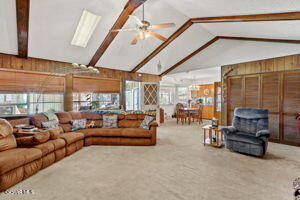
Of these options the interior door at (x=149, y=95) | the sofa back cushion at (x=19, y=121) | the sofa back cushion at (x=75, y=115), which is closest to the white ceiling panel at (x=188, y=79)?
the interior door at (x=149, y=95)

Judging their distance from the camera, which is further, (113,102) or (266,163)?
(113,102)

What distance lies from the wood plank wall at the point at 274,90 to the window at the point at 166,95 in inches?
196

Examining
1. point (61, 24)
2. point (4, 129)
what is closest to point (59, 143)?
point (4, 129)

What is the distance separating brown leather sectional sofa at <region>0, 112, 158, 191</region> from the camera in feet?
7.50

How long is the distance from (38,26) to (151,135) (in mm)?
3574

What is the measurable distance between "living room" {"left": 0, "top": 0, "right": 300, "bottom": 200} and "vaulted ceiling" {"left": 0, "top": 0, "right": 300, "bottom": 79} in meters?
0.03

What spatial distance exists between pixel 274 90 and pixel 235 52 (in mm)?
A: 1676

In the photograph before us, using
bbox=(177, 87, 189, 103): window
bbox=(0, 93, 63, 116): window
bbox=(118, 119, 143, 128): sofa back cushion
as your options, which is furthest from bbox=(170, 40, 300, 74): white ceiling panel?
bbox=(0, 93, 63, 116): window

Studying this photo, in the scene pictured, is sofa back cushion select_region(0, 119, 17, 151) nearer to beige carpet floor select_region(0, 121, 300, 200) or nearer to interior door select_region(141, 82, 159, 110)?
beige carpet floor select_region(0, 121, 300, 200)

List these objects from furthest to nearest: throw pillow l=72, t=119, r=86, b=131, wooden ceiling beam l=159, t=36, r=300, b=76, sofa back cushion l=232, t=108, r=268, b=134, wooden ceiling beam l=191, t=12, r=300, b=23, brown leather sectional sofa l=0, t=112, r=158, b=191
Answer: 1. throw pillow l=72, t=119, r=86, b=131
2. wooden ceiling beam l=159, t=36, r=300, b=76
3. sofa back cushion l=232, t=108, r=268, b=134
4. wooden ceiling beam l=191, t=12, r=300, b=23
5. brown leather sectional sofa l=0, t=112, r=158, b=191

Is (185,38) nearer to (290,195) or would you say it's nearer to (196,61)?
(196,61)

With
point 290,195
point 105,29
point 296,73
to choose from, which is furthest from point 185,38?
point 290,195

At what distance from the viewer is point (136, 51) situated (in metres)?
5.52

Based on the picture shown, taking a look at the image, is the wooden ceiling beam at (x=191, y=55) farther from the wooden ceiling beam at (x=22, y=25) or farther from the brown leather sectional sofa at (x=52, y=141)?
the wooden ceiling beam at (x=22, y=25)
